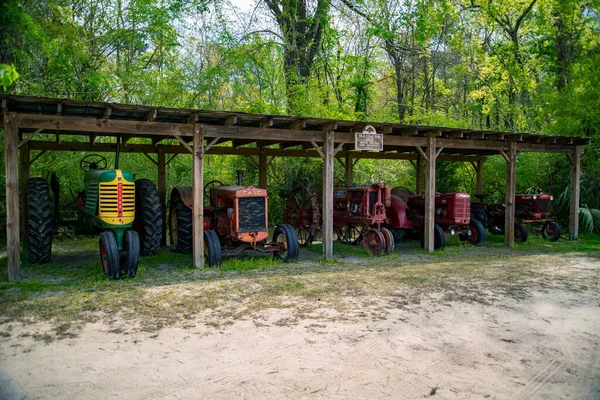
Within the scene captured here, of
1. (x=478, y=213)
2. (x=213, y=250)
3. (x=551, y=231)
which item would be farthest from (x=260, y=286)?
(x=551, y=231)

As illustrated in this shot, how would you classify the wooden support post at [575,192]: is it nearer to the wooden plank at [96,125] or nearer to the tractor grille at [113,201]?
the wooden plank at [96,125]

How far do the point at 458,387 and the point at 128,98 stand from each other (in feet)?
49.7

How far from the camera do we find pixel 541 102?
1861cm

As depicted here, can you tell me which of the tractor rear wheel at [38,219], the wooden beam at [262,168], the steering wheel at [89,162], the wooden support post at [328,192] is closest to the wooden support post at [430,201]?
the wooden support post at [328,192]

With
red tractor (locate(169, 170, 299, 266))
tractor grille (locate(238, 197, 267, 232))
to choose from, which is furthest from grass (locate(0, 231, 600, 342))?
tractor grille (locate(238, 197, 267, 232))

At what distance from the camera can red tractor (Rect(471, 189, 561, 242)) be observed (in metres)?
12.2

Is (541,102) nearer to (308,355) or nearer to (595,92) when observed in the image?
(595,92)

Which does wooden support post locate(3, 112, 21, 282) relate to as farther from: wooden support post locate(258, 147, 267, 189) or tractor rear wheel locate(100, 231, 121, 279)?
wooden support post locate(258, 147, 267, 189)

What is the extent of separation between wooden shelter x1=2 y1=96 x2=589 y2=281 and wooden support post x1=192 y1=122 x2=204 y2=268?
0.05 ft

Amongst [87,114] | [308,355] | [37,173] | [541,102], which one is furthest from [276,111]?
[308,355]

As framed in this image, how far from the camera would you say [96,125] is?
7297mm

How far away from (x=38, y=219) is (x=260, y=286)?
3.93 m

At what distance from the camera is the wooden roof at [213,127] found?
23.0 ft

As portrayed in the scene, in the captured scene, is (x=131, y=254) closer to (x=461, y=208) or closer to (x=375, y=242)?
(x=375, y=242)
